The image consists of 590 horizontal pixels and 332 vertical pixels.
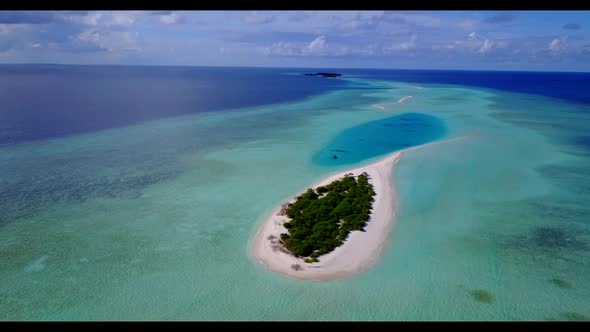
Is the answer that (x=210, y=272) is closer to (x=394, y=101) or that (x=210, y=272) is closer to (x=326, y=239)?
(x=326, y=239)

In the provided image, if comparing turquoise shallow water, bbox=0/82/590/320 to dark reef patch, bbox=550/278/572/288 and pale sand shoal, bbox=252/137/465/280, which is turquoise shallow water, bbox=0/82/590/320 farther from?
pale sand shoal, bbox=252/137/465/280

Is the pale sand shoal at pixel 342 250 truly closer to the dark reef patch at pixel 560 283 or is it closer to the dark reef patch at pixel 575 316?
the dark reef patch at pixel 560 283

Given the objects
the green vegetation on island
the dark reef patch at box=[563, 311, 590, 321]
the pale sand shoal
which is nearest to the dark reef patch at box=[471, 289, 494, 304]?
Answer: the dark reef patch at box=[563, 311, 590, 321]

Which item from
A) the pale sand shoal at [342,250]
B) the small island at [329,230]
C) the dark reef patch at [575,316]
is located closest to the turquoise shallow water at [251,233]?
the dark reef patch at [575,316]

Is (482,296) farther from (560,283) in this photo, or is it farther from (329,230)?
(329,230)
